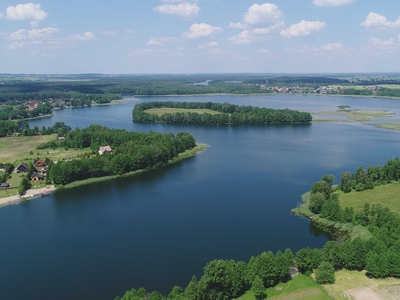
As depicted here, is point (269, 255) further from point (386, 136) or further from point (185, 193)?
point (386, 136)

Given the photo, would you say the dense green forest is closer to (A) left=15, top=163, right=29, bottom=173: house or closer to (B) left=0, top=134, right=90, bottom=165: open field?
(A) left=15, top=163, right=29, bottom=173: house

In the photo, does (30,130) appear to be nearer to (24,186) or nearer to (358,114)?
(24,186)

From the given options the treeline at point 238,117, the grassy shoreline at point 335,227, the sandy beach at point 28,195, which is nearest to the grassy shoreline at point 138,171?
the sandy beach at point 28,195

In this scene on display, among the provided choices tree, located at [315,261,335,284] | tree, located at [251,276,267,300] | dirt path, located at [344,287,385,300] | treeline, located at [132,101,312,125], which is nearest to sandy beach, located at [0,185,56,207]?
tree, located at [251,276,267,300]

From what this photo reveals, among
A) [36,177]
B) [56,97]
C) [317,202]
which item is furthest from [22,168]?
[56,97]

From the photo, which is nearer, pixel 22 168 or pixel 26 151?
pixel 22 168
